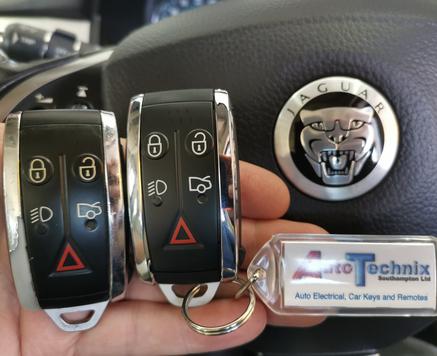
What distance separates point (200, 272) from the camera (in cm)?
41

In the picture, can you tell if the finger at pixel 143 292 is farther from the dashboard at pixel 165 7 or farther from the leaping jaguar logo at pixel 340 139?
the dashboard at pixel 165 7

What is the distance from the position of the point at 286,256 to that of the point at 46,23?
0.66 metres

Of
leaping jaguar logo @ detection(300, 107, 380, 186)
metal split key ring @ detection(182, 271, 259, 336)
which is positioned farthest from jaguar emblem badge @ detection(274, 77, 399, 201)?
metal split key ring @ detection(182, 271, 259, 336)

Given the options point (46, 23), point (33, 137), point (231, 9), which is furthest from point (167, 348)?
point (46, 23)

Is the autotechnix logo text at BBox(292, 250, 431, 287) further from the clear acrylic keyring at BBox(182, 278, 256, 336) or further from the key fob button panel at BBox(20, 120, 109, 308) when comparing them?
the key fob button panel at BBox(20, 120, 109, 308)

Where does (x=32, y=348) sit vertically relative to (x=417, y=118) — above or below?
below

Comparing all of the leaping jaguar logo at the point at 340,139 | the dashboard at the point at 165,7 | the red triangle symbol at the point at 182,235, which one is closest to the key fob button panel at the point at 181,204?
the red triangle symbol at the point at 182,235

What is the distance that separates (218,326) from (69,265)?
0.13 meters

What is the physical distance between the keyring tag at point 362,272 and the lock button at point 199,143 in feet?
0.31

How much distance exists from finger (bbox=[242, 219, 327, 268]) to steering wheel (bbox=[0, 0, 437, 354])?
0.04 ft

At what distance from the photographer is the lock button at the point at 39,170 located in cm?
40

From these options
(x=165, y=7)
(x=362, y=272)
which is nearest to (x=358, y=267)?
(x=362, y=272)

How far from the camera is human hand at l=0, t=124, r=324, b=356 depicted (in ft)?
1.55

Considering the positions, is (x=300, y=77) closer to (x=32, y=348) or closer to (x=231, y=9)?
(x=231, y=9)
